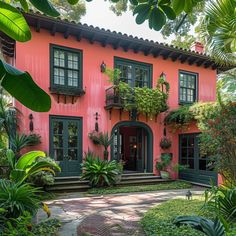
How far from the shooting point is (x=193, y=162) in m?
11.2

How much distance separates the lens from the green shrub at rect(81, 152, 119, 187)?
365 inches

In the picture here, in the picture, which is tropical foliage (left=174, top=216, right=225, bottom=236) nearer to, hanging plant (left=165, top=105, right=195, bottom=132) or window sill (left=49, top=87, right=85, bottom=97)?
window sill (left=49, top=87, right=85, bottom=97)

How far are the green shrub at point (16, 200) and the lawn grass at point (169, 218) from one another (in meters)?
2.26

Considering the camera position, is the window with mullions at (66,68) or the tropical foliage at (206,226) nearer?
the tropical foliage at (206,226)

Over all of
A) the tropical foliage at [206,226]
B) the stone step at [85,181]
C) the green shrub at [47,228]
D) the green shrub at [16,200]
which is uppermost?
the tropical foliage at [206,226]

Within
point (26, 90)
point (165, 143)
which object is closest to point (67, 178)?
point (165, 143)

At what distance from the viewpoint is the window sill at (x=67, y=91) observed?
381 inches

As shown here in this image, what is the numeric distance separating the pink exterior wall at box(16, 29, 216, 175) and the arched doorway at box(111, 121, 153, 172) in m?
0.25

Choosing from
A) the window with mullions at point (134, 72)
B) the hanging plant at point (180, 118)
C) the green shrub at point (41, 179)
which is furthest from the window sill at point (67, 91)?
the hanging plant at point (180, 118)

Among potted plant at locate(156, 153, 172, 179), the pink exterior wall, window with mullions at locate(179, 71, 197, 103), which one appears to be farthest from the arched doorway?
window with mullions at locate(179, 71, 197, 103)

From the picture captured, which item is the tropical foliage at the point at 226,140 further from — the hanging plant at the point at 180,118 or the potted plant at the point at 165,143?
the potted plant at the point at 165,143

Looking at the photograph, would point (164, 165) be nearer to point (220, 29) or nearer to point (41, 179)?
point (41, 179)

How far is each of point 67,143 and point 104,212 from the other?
4.41 meters

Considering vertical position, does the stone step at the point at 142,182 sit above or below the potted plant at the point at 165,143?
below
